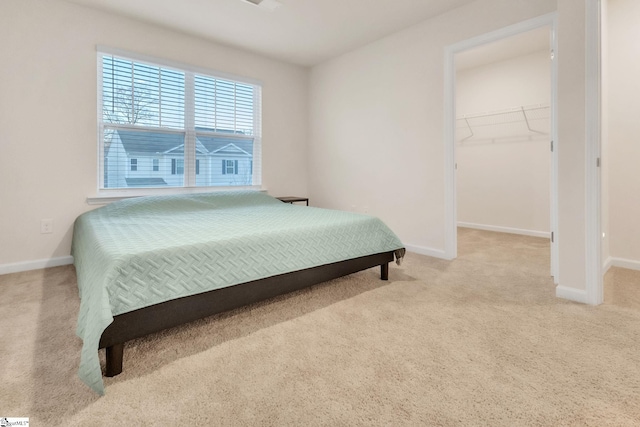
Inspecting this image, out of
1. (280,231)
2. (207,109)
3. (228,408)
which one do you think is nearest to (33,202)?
(207,109)

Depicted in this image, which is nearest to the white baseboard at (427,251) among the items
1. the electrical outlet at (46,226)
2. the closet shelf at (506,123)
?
the closet shelf at (506,123)

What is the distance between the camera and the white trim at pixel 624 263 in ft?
9.55

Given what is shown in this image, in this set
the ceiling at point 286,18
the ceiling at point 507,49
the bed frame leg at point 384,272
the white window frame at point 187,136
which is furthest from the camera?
the ceiling at point 507,49

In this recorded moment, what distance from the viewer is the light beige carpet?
1.15 metres

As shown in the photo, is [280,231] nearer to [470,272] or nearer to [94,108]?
[470,272]

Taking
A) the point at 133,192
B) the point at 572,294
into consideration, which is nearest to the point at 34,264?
the point at 133,192

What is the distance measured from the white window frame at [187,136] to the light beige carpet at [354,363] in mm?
1231

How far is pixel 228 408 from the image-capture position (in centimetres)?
118

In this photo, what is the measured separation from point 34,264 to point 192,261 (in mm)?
2346

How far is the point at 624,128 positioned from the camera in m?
2.94

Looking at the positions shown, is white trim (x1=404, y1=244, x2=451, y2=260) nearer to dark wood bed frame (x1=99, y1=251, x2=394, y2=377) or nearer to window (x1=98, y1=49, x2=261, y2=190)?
dark wood bed frame (x1=99, y1=251, x2=394, y2=377)

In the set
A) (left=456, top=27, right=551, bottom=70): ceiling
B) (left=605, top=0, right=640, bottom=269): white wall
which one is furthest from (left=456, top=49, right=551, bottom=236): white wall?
(left=605, top=0, right=640, bottom=269): white wall

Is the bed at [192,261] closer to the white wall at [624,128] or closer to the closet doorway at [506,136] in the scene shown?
the white wall at [624,128]

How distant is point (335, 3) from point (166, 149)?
2.32 metres
